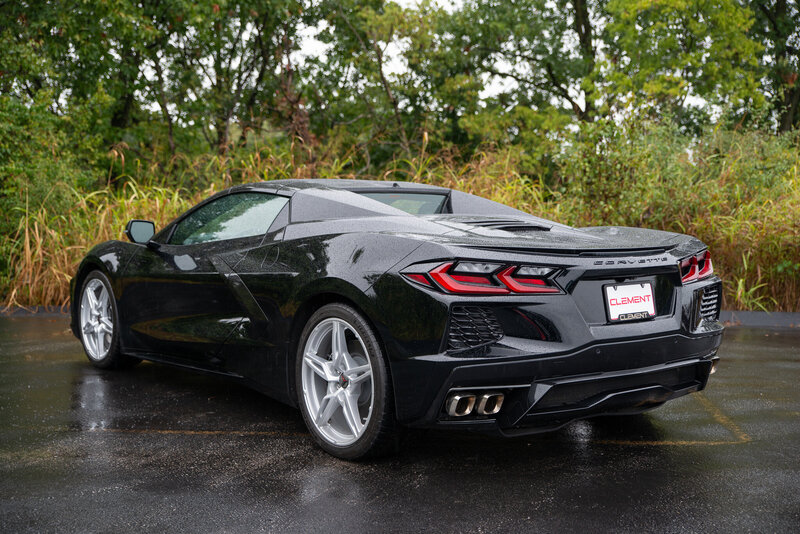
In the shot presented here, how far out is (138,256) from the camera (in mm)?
5172

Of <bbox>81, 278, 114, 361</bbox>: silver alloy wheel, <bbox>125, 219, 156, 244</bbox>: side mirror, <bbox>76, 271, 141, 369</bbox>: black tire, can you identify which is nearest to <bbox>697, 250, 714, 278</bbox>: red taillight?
<bbox>125, 219, 156, 244</bbox>: side mirror

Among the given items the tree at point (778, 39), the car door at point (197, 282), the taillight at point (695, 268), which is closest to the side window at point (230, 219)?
the car door at point (197, 282)

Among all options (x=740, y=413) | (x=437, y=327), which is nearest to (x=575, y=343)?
(x=437, y=327)

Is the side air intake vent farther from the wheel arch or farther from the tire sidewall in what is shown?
the tire sidewall

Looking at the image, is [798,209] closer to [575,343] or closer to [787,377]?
[787,377]

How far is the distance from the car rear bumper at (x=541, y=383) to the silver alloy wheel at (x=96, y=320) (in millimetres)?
3177

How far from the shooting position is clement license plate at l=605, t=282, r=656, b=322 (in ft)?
10.4

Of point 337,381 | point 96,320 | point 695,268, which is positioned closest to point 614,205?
point 695,268

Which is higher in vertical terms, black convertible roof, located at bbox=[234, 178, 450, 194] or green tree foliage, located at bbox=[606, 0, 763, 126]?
green tree foliage, located at bbox=[606, 0, 763, 126]

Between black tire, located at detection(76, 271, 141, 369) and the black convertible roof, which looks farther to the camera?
black tire, located at detection(76, 271, 141, 369)

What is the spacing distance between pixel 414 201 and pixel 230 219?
1.12 m

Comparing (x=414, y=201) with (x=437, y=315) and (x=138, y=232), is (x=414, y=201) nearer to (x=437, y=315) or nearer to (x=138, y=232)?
(x=437, y=315)

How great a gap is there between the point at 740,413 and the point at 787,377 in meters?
1.28

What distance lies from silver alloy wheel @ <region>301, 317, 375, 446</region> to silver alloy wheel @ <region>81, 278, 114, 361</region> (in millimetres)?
2439
